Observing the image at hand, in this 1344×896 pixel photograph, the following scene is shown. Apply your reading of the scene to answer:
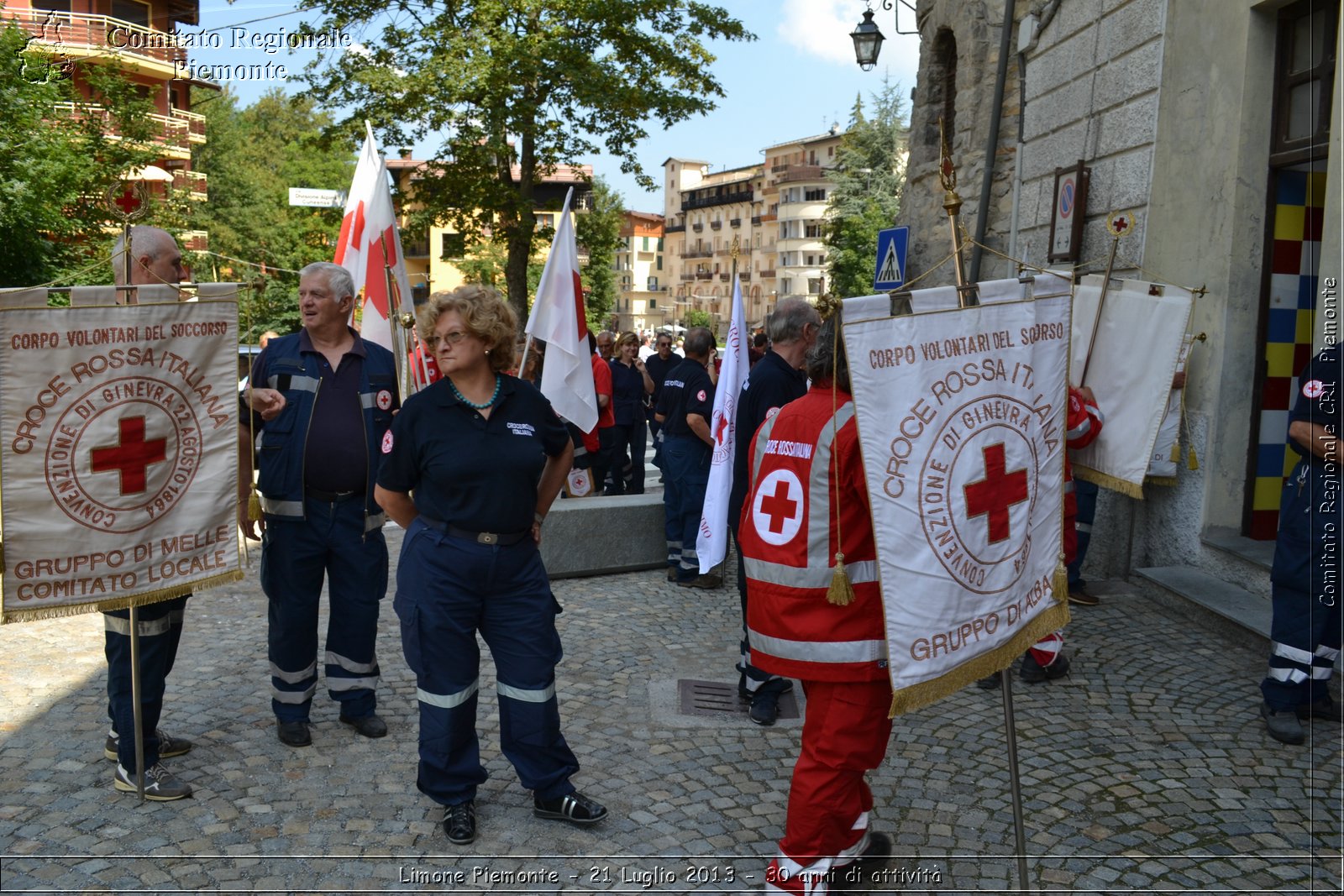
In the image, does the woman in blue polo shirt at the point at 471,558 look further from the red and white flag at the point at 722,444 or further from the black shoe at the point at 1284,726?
the black shoe at the point at 1284,726

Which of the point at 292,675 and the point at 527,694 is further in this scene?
the point at 292,675

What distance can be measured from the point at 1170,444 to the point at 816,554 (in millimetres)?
5246

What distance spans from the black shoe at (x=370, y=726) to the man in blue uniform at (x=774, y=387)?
1.72 meters

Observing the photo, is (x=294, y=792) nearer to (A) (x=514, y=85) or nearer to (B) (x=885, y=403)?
(B) (x=885, y=403)

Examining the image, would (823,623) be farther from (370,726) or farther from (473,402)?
(370,726)

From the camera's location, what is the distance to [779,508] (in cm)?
366

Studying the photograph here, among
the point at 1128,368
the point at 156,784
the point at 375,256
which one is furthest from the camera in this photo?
the point at 375,256

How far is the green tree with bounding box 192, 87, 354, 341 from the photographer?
4278 cm

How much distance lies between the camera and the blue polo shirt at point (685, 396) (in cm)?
829

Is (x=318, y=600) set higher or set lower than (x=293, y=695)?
higher

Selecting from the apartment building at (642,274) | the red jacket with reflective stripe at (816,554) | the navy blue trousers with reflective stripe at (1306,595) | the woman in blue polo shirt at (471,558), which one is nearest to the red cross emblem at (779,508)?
the red jacket with reflective stripe at (816,554)

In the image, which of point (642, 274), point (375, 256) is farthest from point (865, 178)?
point (642, 274)

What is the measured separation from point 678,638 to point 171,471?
3.49 m

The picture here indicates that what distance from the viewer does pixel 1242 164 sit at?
24.6 ft
